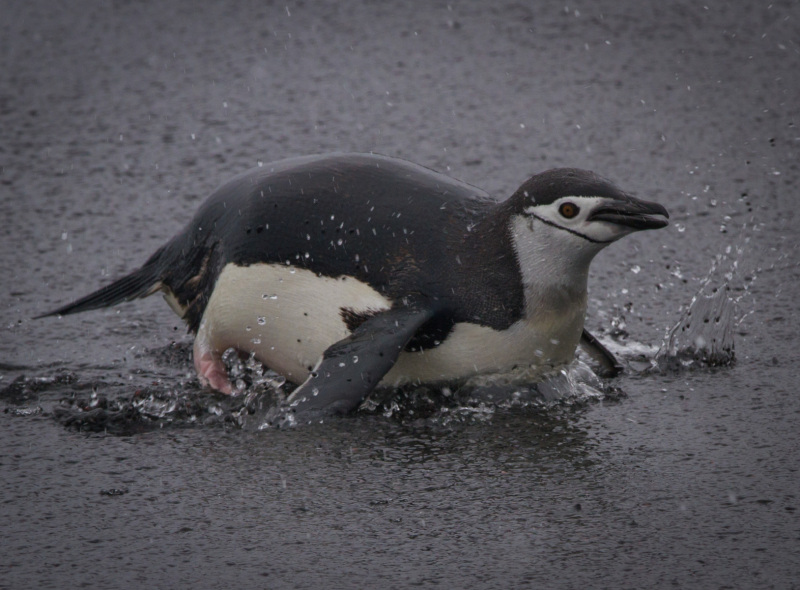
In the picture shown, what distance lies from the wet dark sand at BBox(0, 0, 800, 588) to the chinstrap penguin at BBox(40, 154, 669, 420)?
184 millimetres

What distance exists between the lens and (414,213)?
11.3 ft

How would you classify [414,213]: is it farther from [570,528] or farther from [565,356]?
[570,528]

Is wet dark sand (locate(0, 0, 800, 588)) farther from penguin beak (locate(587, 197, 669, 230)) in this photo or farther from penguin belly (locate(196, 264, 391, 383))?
penguin beak (locate(587, 197, 669, 230))

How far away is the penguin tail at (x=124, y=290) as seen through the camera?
3.95 metres

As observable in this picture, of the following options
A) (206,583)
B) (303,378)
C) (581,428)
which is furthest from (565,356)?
(206,583)

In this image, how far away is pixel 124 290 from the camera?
158 inches

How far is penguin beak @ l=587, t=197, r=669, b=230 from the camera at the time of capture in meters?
3.13

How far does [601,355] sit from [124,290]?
1.53 metres

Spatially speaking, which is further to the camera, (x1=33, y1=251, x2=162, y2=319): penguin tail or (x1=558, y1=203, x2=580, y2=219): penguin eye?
(x1=33, y1=251, x2=162, y2=319): penguin tail

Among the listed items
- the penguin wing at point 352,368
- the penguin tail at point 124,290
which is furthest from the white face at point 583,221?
the penguin tail at point 124,290

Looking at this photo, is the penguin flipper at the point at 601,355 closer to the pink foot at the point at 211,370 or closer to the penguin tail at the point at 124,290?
the pink foot at the point at 211,370

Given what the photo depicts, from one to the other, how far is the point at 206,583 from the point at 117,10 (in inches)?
241

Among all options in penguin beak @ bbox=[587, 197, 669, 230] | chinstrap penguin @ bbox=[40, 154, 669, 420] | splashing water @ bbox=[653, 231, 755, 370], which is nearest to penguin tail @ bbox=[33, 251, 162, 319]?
chinstrap penguin @ bbox=[40, 154, 669, 420]

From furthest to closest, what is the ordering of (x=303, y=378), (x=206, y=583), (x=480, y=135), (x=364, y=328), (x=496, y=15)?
(x=496, y=15) → (x=480, y=135) → (x=303, y=378) → (x=364, y=328) → (x=206, y=583)
